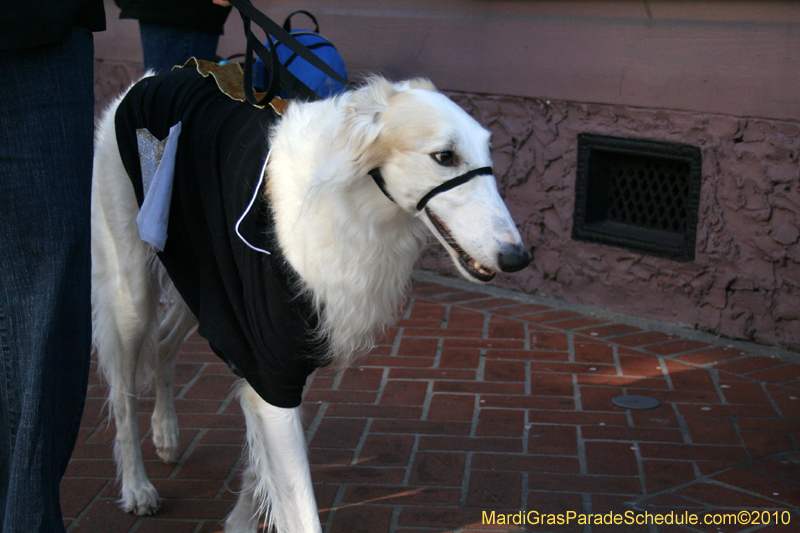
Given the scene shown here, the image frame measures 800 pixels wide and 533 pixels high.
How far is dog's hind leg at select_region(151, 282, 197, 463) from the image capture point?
10.5ft

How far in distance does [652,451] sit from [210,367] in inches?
85.9

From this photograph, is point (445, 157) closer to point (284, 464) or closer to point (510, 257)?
point (510, 257)

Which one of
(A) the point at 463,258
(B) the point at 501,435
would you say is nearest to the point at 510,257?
(A) the point at 463,258

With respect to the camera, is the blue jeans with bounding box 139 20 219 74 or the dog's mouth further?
the blue jeans with bounding box 139 20 219 74

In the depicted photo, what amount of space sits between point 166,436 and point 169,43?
2.07 meters

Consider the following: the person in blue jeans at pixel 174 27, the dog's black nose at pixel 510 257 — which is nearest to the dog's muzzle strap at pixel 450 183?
the dog's black nose at pixel 510 257

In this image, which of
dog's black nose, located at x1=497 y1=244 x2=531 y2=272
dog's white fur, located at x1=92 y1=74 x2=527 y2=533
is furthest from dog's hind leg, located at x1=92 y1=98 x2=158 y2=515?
dog's black nose, located at x1=497 y1=244 x2=531 y2=272

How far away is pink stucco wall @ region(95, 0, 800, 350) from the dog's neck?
78.3 inches

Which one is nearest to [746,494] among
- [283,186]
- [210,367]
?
[283,186]

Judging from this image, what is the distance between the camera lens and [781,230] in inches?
161

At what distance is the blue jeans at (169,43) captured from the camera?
4121 millimetres

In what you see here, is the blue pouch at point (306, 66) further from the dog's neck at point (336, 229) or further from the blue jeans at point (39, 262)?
the blue jeans at point (39, 262)

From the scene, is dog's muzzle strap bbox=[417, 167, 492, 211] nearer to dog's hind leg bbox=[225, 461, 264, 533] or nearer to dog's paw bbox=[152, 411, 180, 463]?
dog's hind leg bbox=[225, 461, 264, 533]

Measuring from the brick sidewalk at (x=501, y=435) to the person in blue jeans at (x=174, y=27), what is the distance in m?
1.55
